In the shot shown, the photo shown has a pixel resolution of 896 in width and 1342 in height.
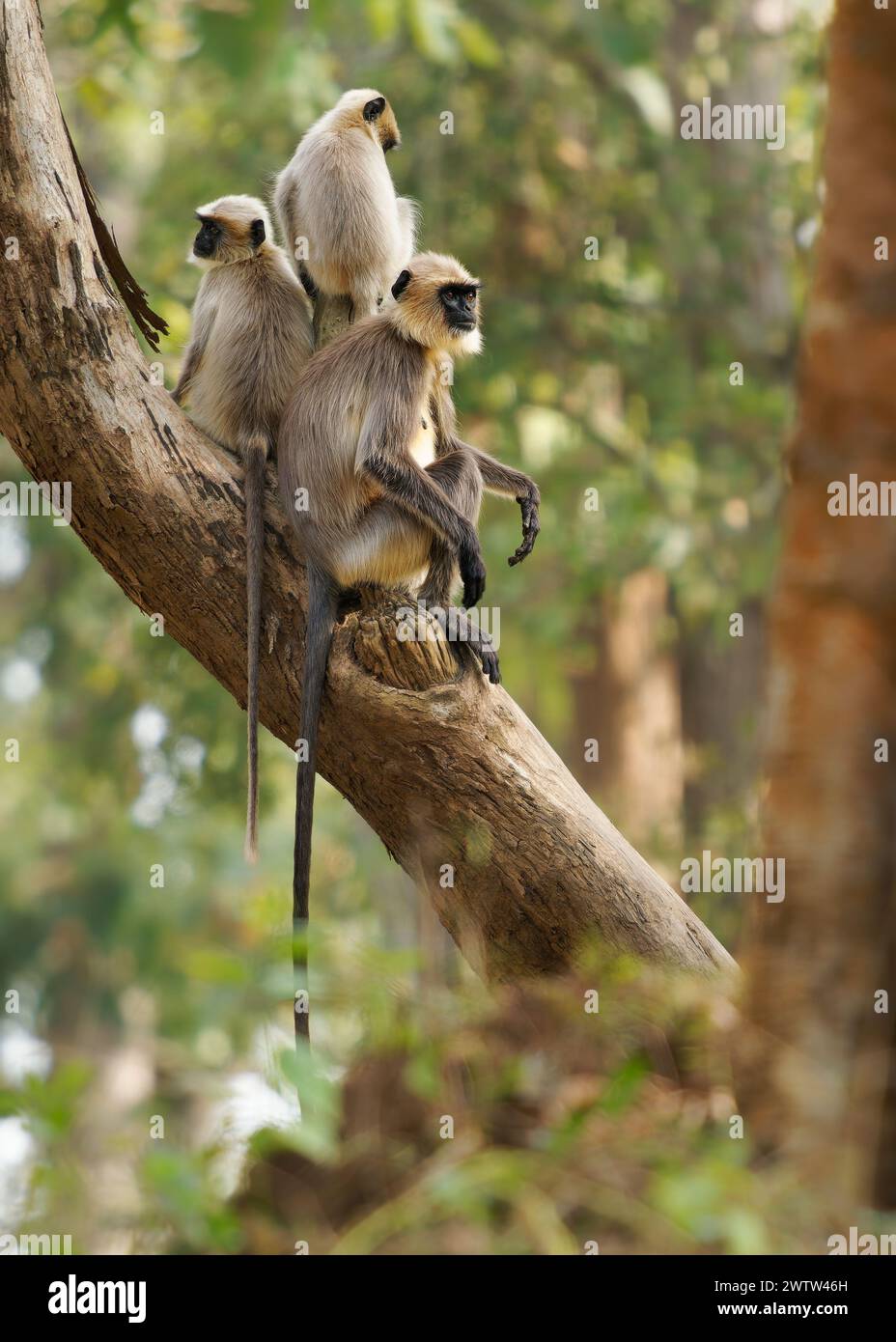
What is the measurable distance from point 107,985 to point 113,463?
1256cm

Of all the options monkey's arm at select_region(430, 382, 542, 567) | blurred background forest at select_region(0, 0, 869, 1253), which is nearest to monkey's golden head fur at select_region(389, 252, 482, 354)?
monkey's arm at select_region(430, 382, 542, 567)

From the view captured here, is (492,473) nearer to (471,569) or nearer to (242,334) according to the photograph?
(471,569)

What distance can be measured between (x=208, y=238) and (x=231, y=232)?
0.21 feet

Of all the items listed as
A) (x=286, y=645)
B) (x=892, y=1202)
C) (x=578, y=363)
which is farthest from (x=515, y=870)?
(x=578, y=363)

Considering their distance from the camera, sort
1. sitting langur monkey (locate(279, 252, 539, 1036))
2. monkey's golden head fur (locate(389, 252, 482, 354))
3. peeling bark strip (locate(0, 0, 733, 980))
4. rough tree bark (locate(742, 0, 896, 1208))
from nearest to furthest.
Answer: rough tree bark (locate(742, 0, 896, 1208)) → peeling bark strip (locate(0, 0, 733, 980)) → sitting langur monkey (locate(279, 252, 539, 1036)) → monkey's golden head fur (locate(389, 252, 482, 354))

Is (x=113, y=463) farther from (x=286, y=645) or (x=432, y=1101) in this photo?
(x=432, y=1101)

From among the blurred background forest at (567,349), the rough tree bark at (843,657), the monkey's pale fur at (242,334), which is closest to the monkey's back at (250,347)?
the monkey's pale fur at (242,334)

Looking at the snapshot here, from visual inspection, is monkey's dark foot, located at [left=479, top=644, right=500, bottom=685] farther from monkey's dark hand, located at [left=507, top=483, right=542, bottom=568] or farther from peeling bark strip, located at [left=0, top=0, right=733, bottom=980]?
monkey's dark hand, located at [left=507, top=483, right=542, bottom=568]

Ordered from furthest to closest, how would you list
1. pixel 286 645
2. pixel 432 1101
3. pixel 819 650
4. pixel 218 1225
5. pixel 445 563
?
pixel 445 563 → pixel 286 645 → pixel 819 650 → pixel 432 1101 → pixel 218 1225

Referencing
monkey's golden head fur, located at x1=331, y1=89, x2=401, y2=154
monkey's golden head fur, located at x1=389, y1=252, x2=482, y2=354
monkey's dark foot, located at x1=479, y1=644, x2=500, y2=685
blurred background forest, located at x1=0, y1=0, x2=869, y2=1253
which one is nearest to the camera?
monkey's dark foot, located at x1=479, y1=644, x2=500, y2=685

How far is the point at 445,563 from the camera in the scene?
376cm

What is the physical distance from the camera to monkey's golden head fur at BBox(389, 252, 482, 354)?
156 inches

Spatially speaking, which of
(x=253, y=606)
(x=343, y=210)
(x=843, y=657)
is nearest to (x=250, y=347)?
(x=343, y=210)

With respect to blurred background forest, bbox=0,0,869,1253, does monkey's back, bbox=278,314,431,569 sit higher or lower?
lower
